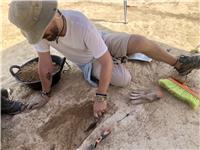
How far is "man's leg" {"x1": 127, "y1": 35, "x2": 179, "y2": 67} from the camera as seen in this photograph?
2.60m

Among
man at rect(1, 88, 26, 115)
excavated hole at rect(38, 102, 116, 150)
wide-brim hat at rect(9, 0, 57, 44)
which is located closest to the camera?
wide-brim hat at rect(9, 0, 57, 44)

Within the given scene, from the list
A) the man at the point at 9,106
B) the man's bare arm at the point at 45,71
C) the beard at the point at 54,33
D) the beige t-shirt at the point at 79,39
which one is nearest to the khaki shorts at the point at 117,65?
the beige t-shirt at the point at 79,39

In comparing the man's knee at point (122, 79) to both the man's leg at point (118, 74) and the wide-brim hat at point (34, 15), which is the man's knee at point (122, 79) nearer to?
the man's leg at point (118, 74)

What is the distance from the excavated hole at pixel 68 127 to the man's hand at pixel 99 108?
0.22 feet

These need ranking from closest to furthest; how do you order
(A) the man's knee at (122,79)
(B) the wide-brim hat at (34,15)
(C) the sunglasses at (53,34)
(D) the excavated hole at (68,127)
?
(B) the wide-brim hat at (34,15) → (C) the sunglasses at (53,34) → (D) the excavated hole at (68,127) → (A) the man's knee at (122,79)

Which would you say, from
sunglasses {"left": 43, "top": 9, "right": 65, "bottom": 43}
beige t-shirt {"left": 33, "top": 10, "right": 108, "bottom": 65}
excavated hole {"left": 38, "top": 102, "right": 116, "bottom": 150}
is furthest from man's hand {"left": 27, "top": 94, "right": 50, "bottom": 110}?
sunglasses {"left": 43, "top": 9, "right": 65, "bottom": 43}

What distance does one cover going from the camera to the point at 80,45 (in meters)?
2.39

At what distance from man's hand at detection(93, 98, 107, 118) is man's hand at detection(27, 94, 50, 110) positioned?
38 centimetres

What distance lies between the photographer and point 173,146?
2.14m

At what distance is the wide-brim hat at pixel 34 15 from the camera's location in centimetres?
201

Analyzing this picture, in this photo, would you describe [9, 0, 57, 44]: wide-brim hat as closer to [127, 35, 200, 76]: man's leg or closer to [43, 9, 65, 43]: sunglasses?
[43, 9, 65, 43]: sunglasses

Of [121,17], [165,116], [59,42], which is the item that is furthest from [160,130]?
[121,17]

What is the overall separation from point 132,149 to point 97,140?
204 mm

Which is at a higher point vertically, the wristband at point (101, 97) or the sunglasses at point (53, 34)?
the sunglasses at point (53, 34)
